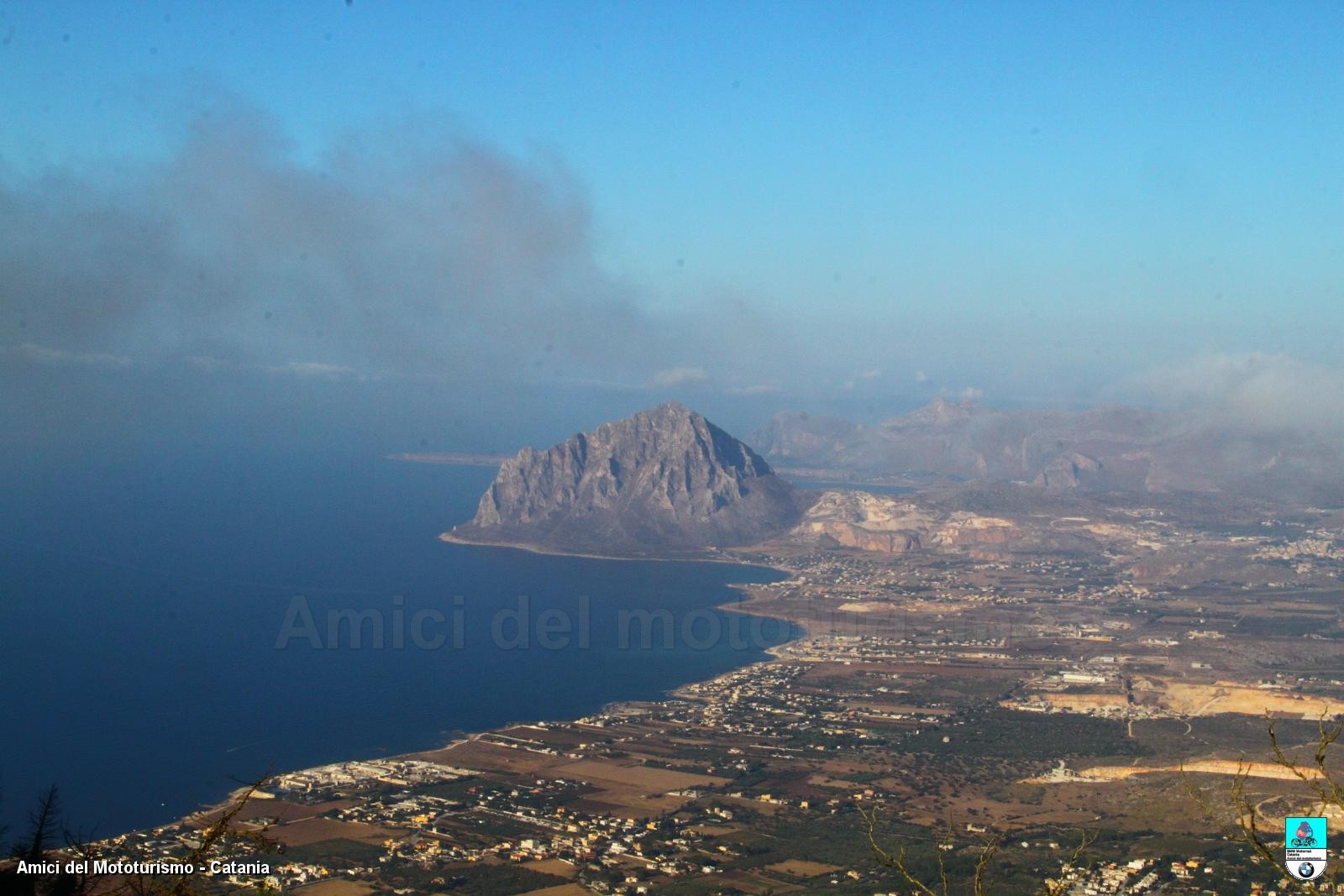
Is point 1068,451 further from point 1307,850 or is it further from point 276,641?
point 1307,850

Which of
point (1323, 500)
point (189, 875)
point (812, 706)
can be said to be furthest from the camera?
point (1323, 500)

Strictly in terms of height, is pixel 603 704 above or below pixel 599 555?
below

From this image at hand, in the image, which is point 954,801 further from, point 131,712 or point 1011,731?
point 131,712

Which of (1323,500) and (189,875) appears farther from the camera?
(1323,500)

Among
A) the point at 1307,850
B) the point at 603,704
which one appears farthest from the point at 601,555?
the point at 1307,850

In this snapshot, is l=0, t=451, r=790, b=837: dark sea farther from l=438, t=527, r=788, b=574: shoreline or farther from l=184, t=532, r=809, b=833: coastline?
l=438, t=527, r=788, b=574: shoreline

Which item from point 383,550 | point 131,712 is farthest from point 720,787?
point 383,550
